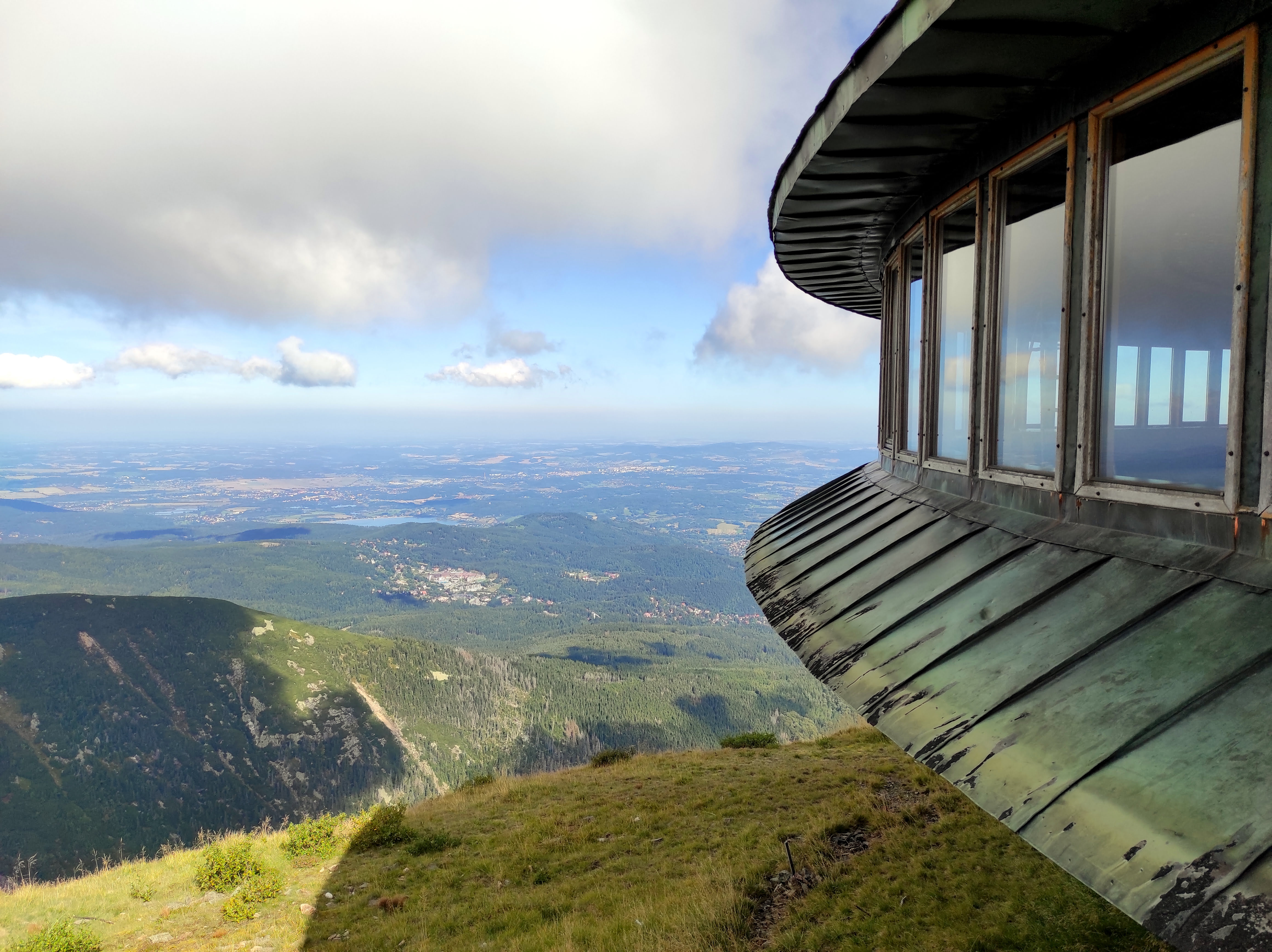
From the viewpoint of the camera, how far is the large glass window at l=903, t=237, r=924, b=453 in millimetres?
6691

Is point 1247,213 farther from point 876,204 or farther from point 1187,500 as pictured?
point 876,204

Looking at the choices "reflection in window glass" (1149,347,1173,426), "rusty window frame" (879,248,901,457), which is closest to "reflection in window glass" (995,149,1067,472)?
"reflection in window glass" (1149,347,1173,426)

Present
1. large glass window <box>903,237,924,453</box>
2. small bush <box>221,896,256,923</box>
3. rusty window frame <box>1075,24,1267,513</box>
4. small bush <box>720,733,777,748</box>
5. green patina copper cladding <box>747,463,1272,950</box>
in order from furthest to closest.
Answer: small bush <box>720,733,777,748</box>
small bush <box>221,896,256,923</box>
large glass window <box>903,237,924,453</box>
rusty window frame <box>1075,24,1267,513</box>
green patina copper cladding <box>747,463,1272,950</box>

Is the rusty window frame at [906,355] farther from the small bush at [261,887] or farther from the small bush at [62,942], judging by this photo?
the small bush at [62,942]

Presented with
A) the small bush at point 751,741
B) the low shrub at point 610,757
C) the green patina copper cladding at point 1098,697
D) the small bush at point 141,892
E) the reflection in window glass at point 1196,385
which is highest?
the reflection in window glass at point 1196,385

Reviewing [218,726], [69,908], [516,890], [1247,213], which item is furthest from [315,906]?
[218,726]

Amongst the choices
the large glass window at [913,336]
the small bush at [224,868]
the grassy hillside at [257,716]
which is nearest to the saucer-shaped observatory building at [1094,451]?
the large glass window at [913,336]

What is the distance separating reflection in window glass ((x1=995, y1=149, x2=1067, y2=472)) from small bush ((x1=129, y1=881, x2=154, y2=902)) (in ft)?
55.8

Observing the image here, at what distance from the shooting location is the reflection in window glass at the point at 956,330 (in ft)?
17.6

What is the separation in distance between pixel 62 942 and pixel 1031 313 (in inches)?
640

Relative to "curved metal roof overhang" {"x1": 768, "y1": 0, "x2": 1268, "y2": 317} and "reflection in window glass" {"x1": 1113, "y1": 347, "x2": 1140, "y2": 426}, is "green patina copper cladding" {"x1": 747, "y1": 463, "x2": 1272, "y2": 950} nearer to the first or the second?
"reflection in window glass" {"x1": 1113, "y1": 347, "x2": 1140, "y2": 426}

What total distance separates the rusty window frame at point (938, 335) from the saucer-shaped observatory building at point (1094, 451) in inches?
2.0

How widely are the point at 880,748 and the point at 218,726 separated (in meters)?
139

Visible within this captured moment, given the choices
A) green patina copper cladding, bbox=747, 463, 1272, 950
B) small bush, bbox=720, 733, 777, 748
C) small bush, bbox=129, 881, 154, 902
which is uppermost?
green patina copper cladding, bbox=747, 463, 1272, 950
